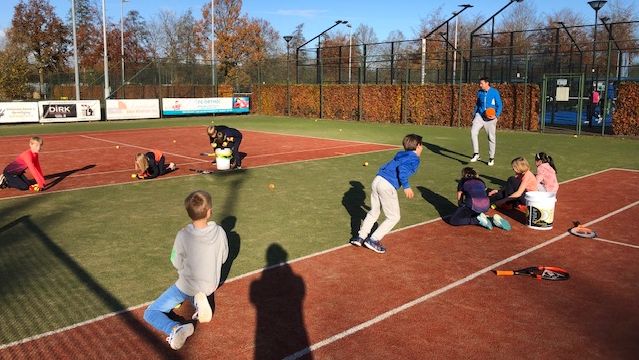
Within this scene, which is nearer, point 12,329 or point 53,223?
point 12,329

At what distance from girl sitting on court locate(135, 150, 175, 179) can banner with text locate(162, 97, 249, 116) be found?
2410 cm

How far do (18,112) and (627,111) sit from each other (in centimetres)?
3144

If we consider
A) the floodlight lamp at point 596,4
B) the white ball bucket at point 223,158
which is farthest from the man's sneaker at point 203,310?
the floodlight lamp at point 596,4

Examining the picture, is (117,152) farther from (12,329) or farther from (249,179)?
(12,329)

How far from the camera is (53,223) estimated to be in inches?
332

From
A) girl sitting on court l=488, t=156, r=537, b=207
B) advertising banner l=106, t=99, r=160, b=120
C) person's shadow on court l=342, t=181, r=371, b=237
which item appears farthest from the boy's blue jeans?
advertising banner l=106, t=99, r=160, b=120

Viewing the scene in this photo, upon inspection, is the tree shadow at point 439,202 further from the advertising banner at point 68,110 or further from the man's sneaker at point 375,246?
the advertising banner at point 68,110

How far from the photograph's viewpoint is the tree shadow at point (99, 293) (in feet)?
14.9

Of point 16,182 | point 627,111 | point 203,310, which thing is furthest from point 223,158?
point 627,111

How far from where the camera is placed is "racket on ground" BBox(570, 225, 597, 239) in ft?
25.1

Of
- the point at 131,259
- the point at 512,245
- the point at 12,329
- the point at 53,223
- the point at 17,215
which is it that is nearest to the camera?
the point at 12,329

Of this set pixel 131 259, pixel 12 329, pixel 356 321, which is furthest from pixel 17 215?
pixel 356 321

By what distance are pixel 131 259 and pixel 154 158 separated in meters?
6.50

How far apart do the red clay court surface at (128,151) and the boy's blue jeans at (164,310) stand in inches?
295
